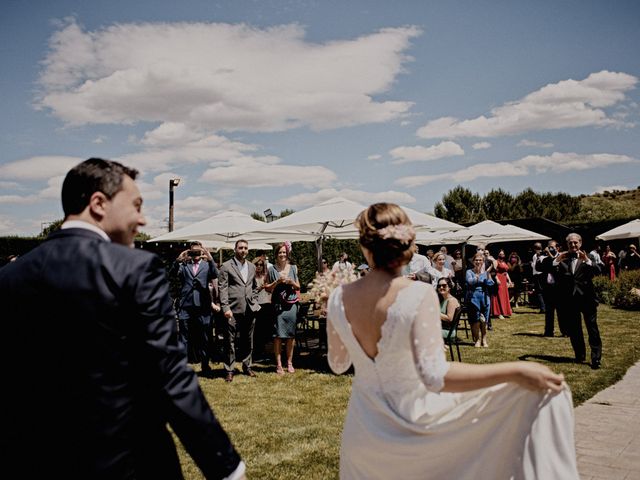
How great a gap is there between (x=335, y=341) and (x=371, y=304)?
46cm

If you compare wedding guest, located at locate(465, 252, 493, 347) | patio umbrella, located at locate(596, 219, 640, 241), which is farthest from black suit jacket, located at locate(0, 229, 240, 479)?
patio umbrella, located at locate(596, 219, 640, 241)

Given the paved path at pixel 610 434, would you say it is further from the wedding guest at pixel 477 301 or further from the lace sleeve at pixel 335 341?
the wedding guest at pixel 477 301

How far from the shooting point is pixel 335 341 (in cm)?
299

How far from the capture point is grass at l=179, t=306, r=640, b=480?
503cm

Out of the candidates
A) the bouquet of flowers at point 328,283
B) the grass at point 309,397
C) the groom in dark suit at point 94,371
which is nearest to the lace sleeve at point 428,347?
the bouquet of flowers at point 328,283

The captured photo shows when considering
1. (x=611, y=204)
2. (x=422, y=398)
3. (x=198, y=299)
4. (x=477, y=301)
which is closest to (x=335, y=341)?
(x=422, y=398)

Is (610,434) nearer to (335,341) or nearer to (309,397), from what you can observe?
(309,397)

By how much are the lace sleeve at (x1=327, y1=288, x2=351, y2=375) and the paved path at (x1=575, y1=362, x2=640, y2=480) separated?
8.79 feet

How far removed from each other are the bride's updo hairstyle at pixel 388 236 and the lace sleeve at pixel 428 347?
0.27 meters

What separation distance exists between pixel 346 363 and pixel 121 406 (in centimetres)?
164

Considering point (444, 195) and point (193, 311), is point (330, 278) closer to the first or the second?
point (193, 311)

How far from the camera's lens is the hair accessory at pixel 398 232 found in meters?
2.64

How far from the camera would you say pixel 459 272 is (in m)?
18.7

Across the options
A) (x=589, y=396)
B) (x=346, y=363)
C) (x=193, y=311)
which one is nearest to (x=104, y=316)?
(x=346, y=363)
